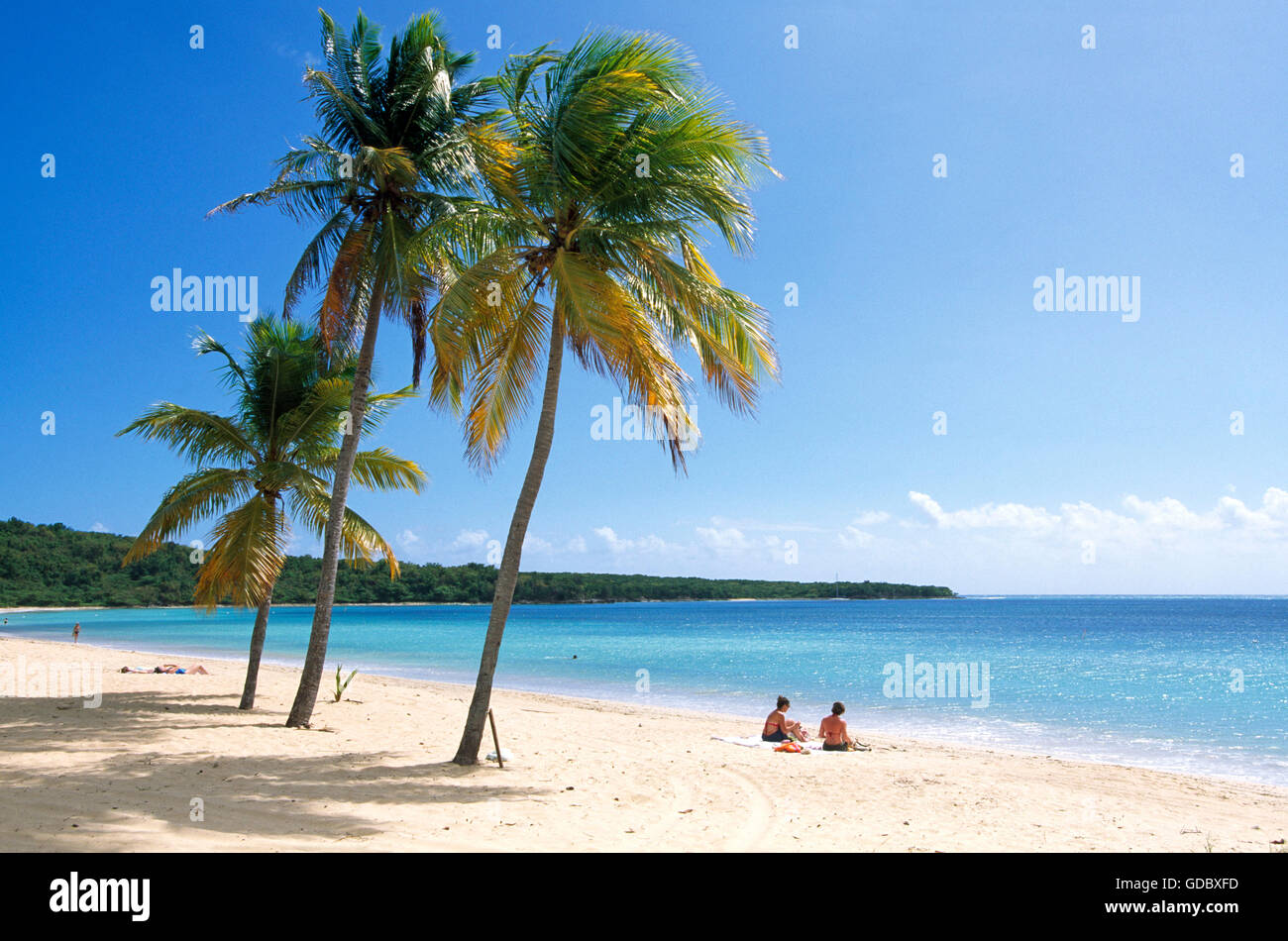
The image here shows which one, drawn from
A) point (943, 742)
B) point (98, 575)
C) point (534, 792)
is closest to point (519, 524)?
point (534, 792)

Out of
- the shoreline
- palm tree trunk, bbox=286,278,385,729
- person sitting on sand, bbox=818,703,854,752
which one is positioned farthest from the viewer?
person sitting on sand, bbox=818,703,854,752

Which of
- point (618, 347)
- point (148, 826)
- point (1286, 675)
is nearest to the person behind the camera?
point (148, 826)

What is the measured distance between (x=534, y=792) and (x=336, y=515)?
4.93 m

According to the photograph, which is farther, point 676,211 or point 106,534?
point 106,534

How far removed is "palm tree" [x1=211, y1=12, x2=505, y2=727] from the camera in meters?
9.99

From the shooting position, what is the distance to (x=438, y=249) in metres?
9.84

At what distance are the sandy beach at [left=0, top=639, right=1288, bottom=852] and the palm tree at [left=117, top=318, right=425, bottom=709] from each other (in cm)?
236

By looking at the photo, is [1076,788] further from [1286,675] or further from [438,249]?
[1286,675]

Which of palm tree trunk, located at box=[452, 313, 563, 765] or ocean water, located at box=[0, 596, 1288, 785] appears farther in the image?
ocean water, located at box=[0, 596, 1288, 785]

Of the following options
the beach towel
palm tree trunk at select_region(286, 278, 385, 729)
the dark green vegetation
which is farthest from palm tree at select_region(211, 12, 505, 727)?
the dark green vegetation

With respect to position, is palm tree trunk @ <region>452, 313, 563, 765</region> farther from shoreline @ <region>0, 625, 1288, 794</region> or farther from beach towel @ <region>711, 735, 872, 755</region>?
shoreline @ <region>0, 625, 1288, 794</region>

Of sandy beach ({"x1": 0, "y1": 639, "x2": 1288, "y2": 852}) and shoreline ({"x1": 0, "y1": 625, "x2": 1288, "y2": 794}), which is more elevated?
sandy beach ({"x1": 0, "y1": 639, "x2": 1288, "y2": 852})
